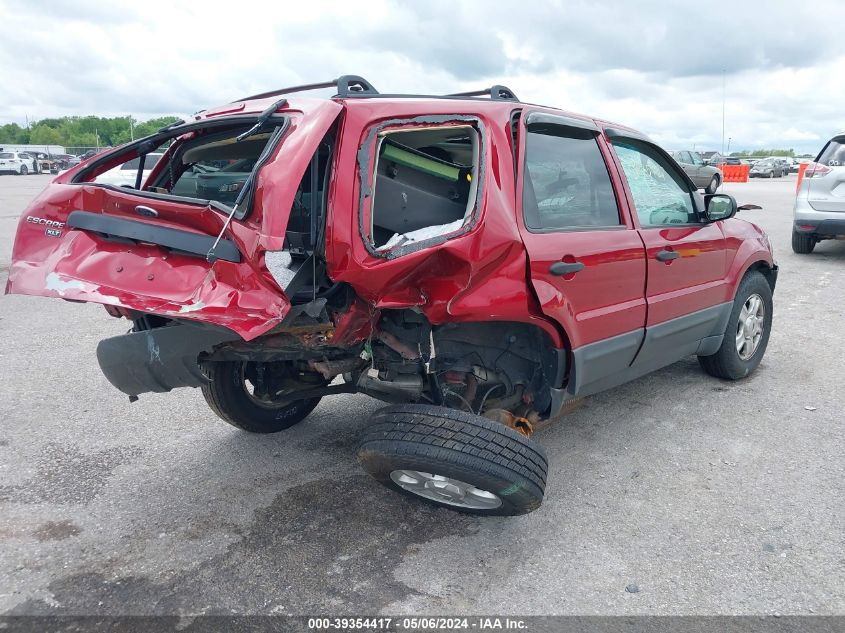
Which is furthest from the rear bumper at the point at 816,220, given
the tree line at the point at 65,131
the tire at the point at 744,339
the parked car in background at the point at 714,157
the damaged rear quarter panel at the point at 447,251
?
the tree line at the point at 65,131

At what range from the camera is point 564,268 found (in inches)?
123

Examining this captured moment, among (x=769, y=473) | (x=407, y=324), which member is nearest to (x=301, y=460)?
(x=407, y=324)

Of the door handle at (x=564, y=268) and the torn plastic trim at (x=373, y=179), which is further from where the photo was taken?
the door handle at (x=564, y=268)

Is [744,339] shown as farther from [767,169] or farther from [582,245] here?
[767,169]

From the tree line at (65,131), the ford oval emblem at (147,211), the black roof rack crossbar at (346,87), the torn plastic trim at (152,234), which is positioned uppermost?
the tree line at (65,131)

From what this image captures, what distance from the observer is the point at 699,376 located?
198 inches

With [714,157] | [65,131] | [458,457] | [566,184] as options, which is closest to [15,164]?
[714,157]

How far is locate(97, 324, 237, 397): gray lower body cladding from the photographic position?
2.66 meters

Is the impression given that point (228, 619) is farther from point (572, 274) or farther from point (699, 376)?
point (699, 376)

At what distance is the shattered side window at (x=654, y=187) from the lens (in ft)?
12.7

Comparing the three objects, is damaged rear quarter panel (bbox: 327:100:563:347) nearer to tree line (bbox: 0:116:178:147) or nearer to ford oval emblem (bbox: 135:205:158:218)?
ford oval emblem (bbox: 135:205:158:218)

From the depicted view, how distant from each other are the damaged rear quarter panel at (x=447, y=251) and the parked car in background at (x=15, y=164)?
4790 centimetres

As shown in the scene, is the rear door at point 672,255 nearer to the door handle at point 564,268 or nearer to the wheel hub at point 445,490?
the door handle at point 564,268

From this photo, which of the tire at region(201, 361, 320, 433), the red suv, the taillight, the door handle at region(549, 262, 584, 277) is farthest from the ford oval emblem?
the taillight
